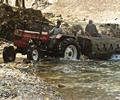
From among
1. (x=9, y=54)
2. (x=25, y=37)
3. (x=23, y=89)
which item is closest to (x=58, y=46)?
(x=25, y=37)

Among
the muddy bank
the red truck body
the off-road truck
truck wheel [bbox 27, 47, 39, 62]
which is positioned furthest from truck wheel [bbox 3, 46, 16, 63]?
the muddy bank

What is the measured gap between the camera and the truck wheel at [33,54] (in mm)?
18891

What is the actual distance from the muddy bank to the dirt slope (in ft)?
100

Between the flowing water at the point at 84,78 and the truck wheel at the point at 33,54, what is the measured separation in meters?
0.43

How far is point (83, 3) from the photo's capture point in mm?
49562

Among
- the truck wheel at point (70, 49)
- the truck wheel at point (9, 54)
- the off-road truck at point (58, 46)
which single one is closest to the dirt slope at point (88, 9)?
the off-road truck at point (58, 46)

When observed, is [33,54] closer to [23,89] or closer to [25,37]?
[25,37]

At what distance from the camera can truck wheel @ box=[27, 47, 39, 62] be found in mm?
18891

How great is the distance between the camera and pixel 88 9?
47969mm

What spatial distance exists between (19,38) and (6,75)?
598 cm

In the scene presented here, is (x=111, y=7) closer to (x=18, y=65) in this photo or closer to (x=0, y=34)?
(x=0, y=34)

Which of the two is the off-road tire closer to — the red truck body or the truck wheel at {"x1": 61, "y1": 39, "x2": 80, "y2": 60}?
the truck wheel at {"x1": 61, "y1": 39, "x2": 80, "y2": 60}

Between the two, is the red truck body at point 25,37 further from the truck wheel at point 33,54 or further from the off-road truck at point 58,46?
the truck wheel at point 33,54

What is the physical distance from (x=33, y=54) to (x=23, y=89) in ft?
25.5
